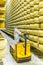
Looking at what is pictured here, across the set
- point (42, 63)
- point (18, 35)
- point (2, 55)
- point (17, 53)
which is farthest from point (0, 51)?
point (18, 35)

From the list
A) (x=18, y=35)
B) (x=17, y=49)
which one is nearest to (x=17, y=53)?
(x=17, y=49)

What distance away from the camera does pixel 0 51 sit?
9.51 ft

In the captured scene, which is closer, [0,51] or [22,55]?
[0,51]

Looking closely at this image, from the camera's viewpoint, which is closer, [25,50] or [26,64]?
[26,64]

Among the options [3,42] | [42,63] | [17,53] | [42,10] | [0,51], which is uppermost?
[42,10]

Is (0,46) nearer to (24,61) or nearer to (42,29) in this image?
(24,61)

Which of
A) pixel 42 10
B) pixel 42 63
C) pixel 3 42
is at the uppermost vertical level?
pixel 42 10

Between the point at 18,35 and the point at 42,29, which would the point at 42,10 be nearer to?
the point at 42,29

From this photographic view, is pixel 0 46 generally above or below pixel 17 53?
above

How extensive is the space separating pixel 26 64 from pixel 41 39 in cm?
92

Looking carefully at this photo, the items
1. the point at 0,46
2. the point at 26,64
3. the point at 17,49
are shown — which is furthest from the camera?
the point at 17,49

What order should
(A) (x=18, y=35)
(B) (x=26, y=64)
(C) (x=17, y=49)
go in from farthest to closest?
(A) (x=18, y=35) → (C) (x=17, y=49) → (B) (x=26, y=64)

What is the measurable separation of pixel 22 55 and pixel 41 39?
0.78m

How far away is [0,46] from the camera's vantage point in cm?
284
